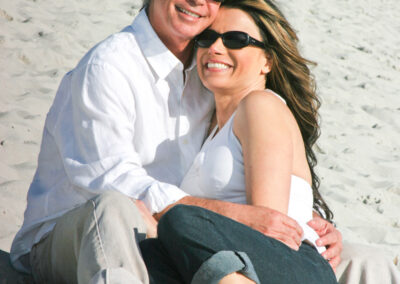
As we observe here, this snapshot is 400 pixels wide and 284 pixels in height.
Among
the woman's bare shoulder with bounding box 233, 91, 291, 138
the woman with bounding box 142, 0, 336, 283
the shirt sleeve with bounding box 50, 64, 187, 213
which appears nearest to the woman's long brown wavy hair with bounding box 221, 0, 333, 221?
the woman with bounding box 142, 0, 336, 283

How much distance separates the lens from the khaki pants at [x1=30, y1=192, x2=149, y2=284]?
2.25m

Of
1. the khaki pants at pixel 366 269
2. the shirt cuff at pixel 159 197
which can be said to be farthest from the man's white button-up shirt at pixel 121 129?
the khaki pants at pixel 366 269

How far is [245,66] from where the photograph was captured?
332 centimetres

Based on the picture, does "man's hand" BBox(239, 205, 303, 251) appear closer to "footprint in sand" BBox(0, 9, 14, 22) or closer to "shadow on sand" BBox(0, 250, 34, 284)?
"shadow on sand" BBox(0, 250, 34, 284)

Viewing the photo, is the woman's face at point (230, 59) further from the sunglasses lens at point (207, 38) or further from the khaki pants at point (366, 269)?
the khaki pants at point (366, 269)

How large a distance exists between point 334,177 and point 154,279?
301cm

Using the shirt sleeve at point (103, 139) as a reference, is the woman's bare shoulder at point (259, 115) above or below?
above

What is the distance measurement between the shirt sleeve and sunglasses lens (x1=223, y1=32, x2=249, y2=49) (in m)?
0.56

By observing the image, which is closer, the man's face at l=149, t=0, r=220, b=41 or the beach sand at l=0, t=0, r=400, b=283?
the man's face at l=149, t=0, r=220, b=41

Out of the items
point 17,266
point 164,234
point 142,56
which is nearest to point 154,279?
point 164,234

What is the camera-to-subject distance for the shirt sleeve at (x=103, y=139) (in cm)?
283

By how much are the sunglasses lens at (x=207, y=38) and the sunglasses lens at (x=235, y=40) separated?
6cm

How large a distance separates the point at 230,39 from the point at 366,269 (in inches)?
51.3

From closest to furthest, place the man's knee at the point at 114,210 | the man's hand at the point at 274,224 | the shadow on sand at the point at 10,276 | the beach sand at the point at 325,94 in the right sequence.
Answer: the man's knee at the point at 114,210
the man's hand at the point at 274,224
the shadow on sand at the point at 10,276
the beach sand at the point at 325,94
